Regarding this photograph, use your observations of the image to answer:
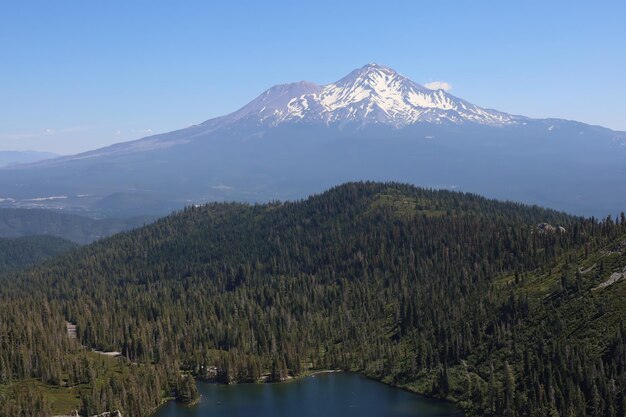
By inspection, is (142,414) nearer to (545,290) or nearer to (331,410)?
(331,410)

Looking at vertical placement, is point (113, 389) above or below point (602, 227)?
below

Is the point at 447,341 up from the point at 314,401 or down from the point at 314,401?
up

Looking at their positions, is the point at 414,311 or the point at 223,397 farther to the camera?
the point at 414,311

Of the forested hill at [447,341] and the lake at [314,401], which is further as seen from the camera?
the lake at [314,401]

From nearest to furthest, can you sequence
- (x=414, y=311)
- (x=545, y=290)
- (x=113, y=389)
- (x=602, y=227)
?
(x=113, y=389)
(x=545, y=290)
(x=414, y=311)
(x=602, y=227)

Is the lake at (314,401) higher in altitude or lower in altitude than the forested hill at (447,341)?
lower

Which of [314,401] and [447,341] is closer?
[314,401]

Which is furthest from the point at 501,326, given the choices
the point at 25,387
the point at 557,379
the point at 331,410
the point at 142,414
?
the point at 25,387

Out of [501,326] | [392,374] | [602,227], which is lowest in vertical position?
[392,374]

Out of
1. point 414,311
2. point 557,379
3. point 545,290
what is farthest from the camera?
point 414,311
